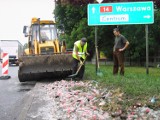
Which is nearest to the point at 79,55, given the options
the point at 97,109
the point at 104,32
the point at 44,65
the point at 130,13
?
the point at 44,65

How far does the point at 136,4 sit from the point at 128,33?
46.9ft

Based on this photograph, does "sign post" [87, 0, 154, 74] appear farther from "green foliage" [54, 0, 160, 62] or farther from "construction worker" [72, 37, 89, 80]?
"green foliage" [54, 0, 160, 62]

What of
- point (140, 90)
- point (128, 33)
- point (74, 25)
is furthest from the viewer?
point (74, 25)

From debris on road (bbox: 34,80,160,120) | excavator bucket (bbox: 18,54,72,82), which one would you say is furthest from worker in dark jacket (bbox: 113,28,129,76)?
debris on road (bbox: 34,80,160,120)

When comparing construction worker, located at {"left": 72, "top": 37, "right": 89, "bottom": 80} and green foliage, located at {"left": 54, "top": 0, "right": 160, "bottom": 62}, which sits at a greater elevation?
Result: green foliage, located at {"left": 54, "top": 0, "right": 160, "bottom": 62}

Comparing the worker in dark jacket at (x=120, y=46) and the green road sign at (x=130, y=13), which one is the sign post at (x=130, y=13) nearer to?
the green road sign at (x=130, y=13)

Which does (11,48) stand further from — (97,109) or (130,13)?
(97,109)

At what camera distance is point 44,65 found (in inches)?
554

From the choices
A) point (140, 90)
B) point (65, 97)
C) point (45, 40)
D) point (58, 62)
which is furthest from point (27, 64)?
point (140, 90)

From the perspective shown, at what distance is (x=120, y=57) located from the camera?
13789 millimetres

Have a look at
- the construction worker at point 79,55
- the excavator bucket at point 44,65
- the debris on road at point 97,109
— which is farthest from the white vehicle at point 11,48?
the debris on road at point 97,109

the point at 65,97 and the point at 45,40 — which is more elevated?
the point at 45,40

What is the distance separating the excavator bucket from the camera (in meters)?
14.0

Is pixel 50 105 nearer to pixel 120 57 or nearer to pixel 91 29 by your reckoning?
pixel 120 57
